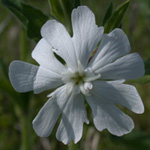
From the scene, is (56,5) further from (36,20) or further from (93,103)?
(93,103)

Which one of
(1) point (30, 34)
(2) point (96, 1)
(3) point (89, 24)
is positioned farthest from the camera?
(2) point (96, 1)

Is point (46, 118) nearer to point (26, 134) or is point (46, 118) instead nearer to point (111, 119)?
point (111, 119)

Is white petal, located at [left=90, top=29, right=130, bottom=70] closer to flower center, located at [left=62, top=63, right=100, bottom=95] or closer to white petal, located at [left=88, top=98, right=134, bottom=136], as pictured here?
flower center, located at [left=62, top=63, right=100, bottom=95]

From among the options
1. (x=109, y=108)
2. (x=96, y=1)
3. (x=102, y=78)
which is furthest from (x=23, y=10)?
(x=96, y=1)

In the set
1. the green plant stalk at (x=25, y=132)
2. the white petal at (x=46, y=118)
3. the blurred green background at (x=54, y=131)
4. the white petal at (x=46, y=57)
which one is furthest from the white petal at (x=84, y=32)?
the green plant stalk at (x=25, y=132)


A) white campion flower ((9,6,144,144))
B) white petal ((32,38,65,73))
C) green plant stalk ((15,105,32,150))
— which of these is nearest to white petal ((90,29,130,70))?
white campion flower ((9,6,144,144))

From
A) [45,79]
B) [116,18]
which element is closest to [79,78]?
[45,79]
